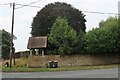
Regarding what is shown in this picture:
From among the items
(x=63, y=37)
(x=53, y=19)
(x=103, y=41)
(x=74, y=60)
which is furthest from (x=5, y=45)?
(x=103, y=41)

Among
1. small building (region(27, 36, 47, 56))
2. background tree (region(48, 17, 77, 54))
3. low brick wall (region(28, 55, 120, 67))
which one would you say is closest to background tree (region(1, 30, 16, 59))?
small building (region(27, 36, 47, 56))

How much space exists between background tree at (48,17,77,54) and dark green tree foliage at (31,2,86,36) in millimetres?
13063

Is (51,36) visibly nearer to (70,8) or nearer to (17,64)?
(17,64)

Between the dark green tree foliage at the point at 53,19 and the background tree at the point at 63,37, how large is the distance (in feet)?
42.9

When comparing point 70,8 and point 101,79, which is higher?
point 70,8

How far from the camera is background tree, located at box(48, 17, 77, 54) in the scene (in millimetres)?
50028

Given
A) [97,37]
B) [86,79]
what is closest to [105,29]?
[97,37]

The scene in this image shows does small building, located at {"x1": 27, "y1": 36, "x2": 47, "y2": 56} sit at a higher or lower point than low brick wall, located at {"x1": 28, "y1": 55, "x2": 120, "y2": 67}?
higher

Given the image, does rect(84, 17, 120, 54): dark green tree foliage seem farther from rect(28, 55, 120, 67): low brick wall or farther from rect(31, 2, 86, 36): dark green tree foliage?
rect(31, 2, 86, 36): dark green tree foliage

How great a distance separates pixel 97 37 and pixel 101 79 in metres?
30.5

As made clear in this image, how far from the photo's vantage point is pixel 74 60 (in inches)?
1940

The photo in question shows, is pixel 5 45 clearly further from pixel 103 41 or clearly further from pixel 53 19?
pixel 103 41

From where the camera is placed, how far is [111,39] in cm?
4978

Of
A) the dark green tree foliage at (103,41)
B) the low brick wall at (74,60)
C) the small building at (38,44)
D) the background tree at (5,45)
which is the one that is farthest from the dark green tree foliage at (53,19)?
the low brick wall at (74,60)
